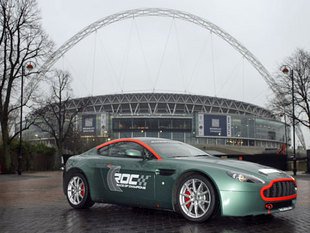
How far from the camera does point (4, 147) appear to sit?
28.0 metres

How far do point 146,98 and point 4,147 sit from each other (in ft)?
301

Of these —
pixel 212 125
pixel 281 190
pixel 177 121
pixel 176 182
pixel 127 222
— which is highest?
pixel 177 121

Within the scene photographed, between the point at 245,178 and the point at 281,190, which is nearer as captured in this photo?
the point at 245,178

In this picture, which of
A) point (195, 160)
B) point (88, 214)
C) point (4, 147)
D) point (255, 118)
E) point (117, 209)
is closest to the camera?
point (195, 160)

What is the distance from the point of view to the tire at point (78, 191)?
7.45m

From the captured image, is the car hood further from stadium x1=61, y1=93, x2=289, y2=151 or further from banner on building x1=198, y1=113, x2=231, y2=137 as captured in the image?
banner on building x1=198, y1=113, x2=231, y2=137

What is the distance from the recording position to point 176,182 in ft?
20.0

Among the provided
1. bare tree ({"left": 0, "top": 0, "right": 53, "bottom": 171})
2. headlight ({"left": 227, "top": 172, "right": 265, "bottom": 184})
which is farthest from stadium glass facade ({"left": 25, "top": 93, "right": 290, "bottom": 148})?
headlight ({"left": 227, "top": 172, "right": 265, "bottom": 184})

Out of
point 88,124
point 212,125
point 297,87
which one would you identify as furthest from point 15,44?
point 212,125

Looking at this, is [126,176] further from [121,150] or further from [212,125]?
[212,125]

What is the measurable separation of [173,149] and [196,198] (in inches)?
52.6

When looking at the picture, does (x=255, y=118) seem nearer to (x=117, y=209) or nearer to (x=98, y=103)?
(x=98, y=103)

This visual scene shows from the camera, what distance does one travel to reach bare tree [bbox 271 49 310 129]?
109ft

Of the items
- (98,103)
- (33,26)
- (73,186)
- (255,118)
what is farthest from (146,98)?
(73,186)
